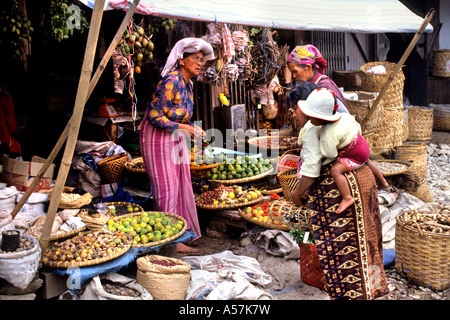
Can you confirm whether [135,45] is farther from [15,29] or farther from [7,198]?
[7,198]

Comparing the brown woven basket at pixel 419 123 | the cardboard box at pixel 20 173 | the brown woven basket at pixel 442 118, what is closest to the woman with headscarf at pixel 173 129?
the cardboard box at pixel 20 173

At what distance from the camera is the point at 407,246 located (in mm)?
3941

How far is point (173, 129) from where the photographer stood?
430cm

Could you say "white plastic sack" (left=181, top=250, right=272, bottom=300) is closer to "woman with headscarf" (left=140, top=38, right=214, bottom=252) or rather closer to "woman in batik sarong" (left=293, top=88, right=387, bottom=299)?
"woman in batik sarong" (left=293, top=88, right=387, bottom=299)

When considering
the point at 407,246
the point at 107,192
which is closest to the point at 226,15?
the point at 107,192

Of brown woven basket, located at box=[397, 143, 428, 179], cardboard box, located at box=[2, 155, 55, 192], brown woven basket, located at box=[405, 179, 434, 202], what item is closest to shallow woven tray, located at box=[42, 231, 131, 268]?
cardboard box, located at box=[2, 155, 55, 192]

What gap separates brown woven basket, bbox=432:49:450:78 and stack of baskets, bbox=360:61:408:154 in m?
3.00

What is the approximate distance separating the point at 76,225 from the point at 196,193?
2.01 metres

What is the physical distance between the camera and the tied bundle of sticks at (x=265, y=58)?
6.84 metres

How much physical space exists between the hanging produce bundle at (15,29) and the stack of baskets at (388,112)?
475 centimetres

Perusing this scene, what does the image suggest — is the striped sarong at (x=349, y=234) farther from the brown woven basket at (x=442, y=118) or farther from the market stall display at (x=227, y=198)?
the brown woven basket at (x=442, y=118)

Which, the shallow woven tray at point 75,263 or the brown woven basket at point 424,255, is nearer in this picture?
the shallow woven tray at point 75,263

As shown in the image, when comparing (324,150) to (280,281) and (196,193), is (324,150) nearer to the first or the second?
(280,281)

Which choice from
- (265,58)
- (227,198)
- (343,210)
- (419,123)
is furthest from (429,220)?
(419,123)
